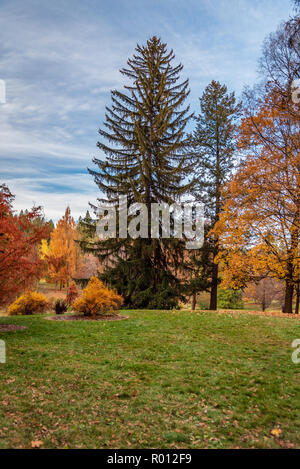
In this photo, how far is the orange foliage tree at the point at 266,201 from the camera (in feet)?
33.9

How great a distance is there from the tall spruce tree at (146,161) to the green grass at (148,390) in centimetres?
752

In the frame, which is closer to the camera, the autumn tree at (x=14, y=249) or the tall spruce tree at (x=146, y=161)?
the autumn tree at (x=14, y=249)

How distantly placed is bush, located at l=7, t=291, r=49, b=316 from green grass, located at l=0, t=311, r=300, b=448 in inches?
211

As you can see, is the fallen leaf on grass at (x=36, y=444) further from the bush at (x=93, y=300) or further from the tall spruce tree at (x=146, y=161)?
the tall spruce tree at (x=146, y=161)

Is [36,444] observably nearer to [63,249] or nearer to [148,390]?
[148,390]

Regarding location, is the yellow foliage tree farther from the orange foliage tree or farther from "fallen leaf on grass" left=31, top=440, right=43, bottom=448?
"fallen leaf on grass" left=31, top=440, right=43, bottom=448

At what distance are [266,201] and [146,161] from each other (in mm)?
6596

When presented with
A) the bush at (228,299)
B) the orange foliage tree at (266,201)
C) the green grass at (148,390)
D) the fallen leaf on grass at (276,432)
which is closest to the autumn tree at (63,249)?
the bush at (228,299)

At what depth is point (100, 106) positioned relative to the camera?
54.1 feet

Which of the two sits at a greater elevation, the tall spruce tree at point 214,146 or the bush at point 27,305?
the tall spruce tree at point 214,146

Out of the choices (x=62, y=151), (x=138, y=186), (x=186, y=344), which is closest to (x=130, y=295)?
(x=138, y=186)

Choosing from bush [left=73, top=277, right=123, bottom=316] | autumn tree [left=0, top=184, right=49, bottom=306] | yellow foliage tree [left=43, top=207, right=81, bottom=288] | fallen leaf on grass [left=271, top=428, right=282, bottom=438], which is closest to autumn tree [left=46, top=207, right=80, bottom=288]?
yellow foliage tree [left=43, top=207, right=81, bottom=288]

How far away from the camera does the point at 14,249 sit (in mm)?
7238

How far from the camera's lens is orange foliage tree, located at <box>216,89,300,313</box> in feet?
33.9
